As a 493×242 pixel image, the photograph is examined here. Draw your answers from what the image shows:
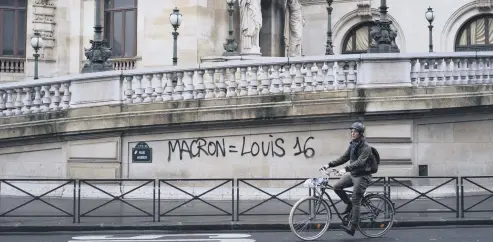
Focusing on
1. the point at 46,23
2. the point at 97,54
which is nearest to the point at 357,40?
the point at 46,23

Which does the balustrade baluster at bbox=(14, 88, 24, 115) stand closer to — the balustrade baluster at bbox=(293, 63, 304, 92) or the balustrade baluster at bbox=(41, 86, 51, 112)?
the balustrade baluster at bbox=(41, 86, 51, 112)

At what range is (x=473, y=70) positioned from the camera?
23016mm

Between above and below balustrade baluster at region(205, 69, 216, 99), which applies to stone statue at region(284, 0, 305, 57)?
above

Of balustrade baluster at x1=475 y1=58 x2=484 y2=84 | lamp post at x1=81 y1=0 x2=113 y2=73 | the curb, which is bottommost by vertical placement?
the curb

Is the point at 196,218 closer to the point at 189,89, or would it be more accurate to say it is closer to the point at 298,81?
the point at 189,89

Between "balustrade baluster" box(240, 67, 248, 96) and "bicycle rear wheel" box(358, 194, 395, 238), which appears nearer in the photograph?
"bicycle rear wheel" box(358, 194, 395, 238)

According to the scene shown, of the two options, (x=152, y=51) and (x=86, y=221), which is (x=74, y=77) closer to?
(x=86, y=221)

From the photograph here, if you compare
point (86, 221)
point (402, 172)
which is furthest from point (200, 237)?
point (402, 172)

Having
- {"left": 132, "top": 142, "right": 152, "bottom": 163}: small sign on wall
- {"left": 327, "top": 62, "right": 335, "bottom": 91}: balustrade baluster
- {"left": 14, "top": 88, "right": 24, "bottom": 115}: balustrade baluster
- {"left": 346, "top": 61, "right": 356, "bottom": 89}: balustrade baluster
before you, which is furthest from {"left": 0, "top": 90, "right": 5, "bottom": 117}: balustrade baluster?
{"left": 346, "top": 61, "right": 356, "bottom": 89}: balustrade baluster

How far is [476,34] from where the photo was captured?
4003 centimetres

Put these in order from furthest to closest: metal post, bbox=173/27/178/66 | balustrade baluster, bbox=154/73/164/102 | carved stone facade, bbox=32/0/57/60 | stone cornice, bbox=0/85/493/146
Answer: carved stone facade, bbox=32/0/57/60, metal post, bbox=173/27/178/66, balustrade baluster, bbox=154/73/164/102, stone cornice, bbox=0/85/493/146

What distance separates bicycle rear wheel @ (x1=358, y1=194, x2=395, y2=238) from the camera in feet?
54.2

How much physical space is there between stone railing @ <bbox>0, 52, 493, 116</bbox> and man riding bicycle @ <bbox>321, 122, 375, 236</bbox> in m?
6.05

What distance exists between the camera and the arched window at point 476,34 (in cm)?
3984
